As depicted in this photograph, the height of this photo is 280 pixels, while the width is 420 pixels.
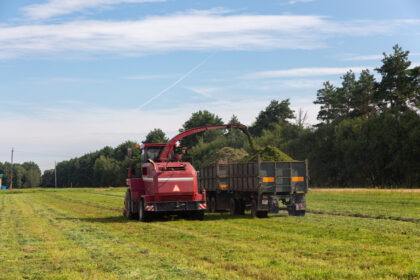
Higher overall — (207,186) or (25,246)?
(207,186)

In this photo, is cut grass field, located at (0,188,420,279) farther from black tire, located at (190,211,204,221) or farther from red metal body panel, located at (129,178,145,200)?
red metal body panel, located at (129,178,145,200)

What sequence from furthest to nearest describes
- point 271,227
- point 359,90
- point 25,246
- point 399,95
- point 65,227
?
point 359,90 < point 399,95 < point 65,227 < point 271,227 < point 25,246

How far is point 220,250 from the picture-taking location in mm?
12266

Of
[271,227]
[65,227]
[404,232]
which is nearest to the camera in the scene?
[404,232]

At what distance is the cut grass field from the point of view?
374 inches

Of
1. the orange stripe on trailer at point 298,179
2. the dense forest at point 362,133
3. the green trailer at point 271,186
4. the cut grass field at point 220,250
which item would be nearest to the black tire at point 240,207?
the green trailer at point 271,186

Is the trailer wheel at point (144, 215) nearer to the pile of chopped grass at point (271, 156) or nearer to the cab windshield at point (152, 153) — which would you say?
the cab windshield at point (152, 153)

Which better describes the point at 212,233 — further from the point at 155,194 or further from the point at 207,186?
the point at 207,186

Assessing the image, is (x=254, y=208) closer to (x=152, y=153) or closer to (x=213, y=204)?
(x=213, y=204)

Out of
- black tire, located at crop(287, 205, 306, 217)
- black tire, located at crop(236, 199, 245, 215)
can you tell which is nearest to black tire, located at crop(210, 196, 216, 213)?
black tire, located at crop(236, 199, 245, 215)

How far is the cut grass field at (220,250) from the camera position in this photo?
9508mm

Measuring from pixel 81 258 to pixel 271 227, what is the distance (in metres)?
7.78

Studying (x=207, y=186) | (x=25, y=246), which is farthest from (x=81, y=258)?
(x=207, y=186)

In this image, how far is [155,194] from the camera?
20750mm
